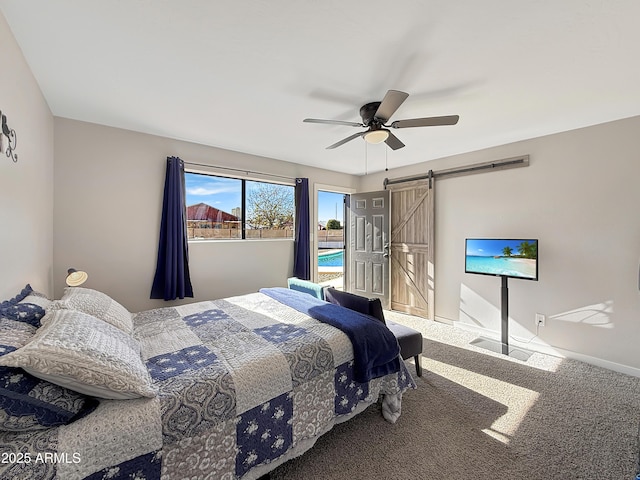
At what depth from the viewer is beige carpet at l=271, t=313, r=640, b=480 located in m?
1.57

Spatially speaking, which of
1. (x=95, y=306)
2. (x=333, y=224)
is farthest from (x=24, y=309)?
(x=333, y=224)

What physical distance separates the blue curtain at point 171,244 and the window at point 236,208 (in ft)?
1.06

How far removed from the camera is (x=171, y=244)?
10.4ft

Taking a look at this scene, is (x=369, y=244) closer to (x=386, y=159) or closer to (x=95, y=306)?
(x=386, y=159)

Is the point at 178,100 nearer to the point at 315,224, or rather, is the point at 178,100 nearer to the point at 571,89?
the point at 315,224

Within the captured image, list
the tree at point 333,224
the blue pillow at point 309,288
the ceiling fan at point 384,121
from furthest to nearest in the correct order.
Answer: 1. the tree at point 333,224
2. the blue pillow at point 309,288
3. the ceiling fan at point 384,121

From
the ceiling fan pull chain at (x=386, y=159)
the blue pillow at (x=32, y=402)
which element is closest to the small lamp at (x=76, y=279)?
the blue pillow at (x=32, y=402)

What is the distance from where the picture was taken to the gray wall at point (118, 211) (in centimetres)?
271

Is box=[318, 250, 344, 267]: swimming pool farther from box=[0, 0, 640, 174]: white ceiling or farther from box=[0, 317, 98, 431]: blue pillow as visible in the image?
box=[0, 317, 98, 431]: blue pillow

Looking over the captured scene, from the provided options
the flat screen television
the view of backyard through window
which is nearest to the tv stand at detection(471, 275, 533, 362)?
the flat screen television

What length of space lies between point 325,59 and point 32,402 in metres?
2.29

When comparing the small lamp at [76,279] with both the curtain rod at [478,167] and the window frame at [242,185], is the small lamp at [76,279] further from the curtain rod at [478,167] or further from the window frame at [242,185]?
the curtain rod at [478,167]

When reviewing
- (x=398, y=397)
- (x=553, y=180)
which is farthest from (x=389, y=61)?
(x=553, y=180)

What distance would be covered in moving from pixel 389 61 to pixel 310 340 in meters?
1.97
